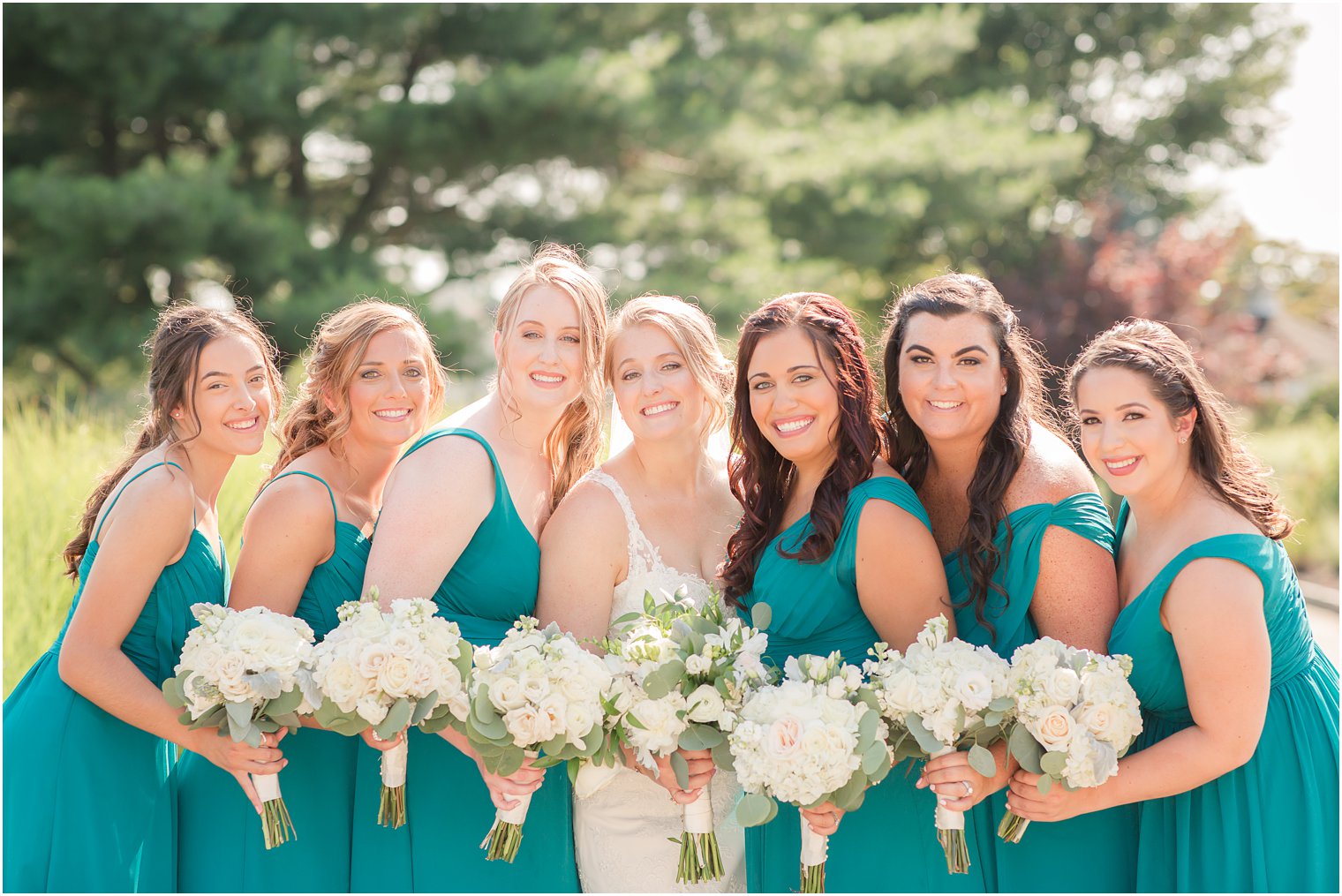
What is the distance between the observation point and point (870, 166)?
58.1ft

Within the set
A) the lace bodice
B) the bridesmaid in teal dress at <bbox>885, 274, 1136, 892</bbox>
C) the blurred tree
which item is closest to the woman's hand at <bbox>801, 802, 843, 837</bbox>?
the bridesmaid in teal dress at <bbox>885, 274, 1136, 892</bbox>

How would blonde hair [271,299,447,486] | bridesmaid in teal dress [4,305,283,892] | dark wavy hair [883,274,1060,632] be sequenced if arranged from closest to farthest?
bridesmaid in teal dress [4,305,283,892]
dark wavy hair [883,274,1060,632]
blonde hair [271,299,447,486]

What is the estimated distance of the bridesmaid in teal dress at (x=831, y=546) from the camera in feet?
12.6

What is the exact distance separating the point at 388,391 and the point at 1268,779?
3.45 metres

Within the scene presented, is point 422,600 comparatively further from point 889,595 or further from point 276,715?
point 889,595

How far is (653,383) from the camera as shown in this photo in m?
4.31

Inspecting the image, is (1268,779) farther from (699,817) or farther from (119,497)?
(119,497)

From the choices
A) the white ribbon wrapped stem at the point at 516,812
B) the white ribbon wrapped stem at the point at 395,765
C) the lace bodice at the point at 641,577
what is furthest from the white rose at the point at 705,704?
the white ribbon wrapped stem at the point at 395,765

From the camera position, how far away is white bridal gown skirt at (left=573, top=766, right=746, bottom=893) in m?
4.10

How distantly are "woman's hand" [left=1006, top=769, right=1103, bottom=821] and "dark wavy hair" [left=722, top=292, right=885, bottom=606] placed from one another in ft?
3.23

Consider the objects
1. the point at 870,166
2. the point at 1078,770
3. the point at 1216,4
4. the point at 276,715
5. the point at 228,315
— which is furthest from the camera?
the point at 1216,4

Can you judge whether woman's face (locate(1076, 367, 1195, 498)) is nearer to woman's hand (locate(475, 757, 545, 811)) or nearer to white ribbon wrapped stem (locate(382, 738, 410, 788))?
woman's hand (locate(475, 757, 545, 811))

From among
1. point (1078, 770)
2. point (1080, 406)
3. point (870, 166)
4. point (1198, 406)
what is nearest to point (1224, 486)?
point (1198, 406)

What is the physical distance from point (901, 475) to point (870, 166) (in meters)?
14.3
